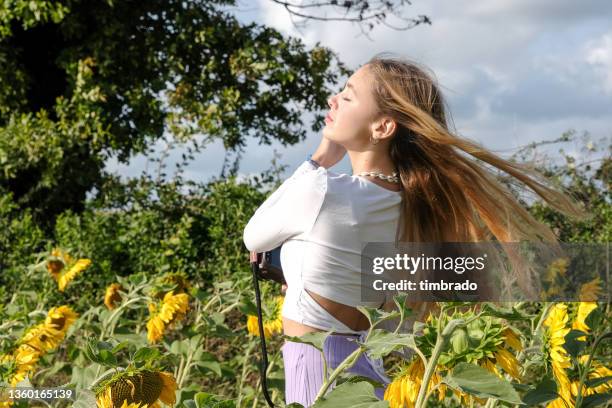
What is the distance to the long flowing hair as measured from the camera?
222 cm

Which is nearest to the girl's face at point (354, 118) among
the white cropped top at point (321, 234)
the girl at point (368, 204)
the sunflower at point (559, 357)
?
the girl at point (368, 204)

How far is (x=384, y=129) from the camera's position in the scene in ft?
7.38

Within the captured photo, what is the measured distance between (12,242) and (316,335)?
5126 mm

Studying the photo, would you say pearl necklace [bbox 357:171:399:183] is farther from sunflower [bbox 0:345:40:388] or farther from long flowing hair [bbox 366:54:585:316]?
sunflower [bbox 0:345:40:388]

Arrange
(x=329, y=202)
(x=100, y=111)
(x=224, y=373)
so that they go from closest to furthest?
(x=329, y=202) → (x=224, y=373) → (x=100, y=111)

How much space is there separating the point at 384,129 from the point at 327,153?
27 cm

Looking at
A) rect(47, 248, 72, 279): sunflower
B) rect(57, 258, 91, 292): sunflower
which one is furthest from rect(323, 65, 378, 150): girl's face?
rect(47, 248, 72, 279): sunflower

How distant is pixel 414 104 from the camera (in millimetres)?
2279

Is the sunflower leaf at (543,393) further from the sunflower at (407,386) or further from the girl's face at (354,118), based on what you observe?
the girl's face at (354,118)

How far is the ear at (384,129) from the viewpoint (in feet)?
7.36

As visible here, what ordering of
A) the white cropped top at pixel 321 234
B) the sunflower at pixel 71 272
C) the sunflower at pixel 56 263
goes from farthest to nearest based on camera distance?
the sunflower at pixel 56 263, the sunflower at pixel 71 272, the white cropped top at pixel 321 234

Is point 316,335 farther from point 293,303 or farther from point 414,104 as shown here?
point 414,104

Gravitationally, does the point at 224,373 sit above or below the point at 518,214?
below

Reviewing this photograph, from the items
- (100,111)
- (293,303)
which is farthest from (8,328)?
(100,111)
